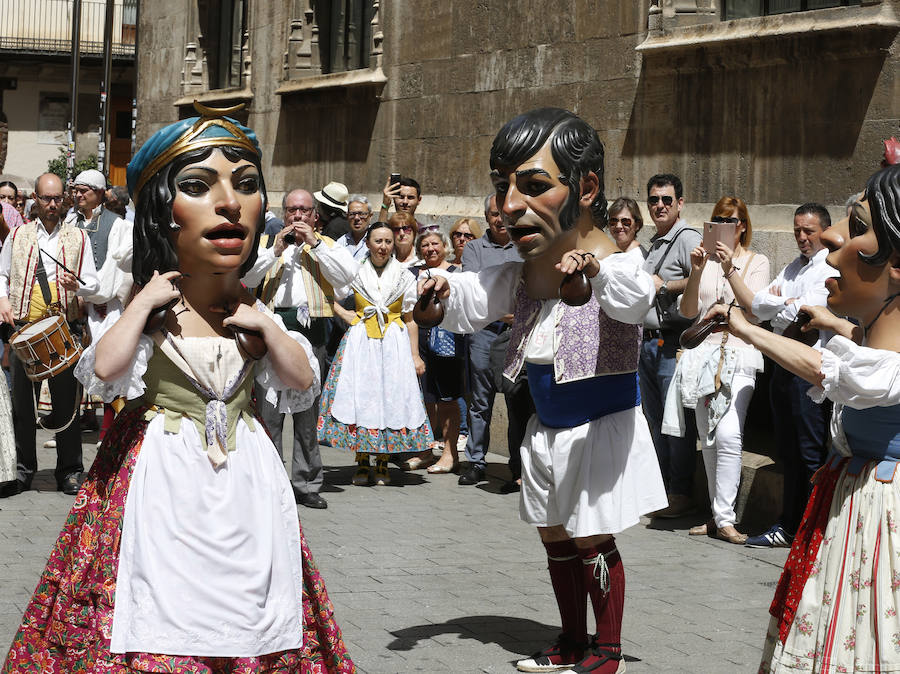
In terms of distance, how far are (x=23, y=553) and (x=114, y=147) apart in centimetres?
3289

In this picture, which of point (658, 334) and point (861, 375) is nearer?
point (861, 375)

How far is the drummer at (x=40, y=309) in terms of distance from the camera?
29.2 feet

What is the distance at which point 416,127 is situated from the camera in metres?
15.0

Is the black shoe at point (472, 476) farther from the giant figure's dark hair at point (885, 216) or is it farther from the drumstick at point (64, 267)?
the giant figure's dark hair at point (885, 216)

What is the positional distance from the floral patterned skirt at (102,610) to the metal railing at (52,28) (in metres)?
36.8

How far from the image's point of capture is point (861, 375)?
3990 mm

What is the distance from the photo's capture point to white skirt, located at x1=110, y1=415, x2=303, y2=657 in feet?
12.7

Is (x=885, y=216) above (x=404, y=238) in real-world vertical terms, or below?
above

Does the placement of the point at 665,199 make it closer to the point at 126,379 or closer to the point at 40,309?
the point at 40,309

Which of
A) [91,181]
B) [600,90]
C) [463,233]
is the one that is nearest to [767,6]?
[600,90]

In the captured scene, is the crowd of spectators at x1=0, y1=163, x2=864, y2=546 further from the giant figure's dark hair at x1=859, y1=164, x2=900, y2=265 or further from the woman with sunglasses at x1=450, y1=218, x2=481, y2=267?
the giant figure's dark hair at x1=859, y1=164, x2=900, y2=265

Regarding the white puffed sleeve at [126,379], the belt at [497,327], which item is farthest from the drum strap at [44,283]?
the white puffed sleeve at [126,379]

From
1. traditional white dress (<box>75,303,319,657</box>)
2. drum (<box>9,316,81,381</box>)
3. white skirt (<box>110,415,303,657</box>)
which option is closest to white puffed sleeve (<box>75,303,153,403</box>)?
traditional white dress (<box>75,303,319,657</box>)

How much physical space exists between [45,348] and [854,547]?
522cm
